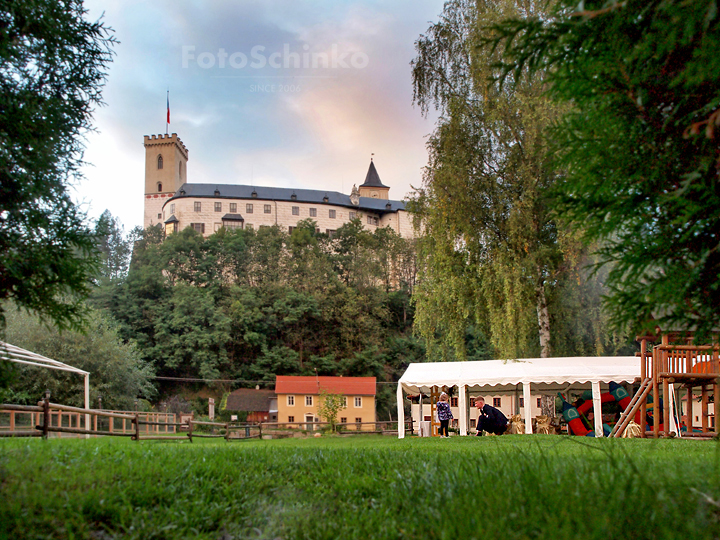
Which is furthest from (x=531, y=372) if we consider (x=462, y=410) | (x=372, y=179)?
(x=372, y=179)

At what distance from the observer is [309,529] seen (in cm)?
348

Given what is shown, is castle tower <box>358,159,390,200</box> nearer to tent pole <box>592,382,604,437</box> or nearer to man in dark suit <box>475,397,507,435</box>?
tent pole <box>592,382,604,437</box>

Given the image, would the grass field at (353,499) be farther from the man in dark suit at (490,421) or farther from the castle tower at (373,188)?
the castle tower at (373,188)

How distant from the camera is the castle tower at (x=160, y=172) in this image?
10112 cm

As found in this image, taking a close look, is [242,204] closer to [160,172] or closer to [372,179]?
[160,172]

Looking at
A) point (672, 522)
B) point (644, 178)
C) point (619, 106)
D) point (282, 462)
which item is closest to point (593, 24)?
Answer: point (619, 106)

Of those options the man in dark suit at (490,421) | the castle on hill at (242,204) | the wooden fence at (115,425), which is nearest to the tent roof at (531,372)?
the man in dark suit at (490,421)

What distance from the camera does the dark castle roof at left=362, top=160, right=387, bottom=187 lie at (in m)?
106

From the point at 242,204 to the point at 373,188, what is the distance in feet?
79.1

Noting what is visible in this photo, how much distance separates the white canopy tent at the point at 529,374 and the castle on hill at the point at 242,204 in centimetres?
6874

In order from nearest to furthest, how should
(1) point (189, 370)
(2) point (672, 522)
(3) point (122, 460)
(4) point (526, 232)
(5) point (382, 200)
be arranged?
(2) point (672, 522)
(3) point (122, 460)
(4) point (526, 232)
(1) point (189, 370)
(5) point (382, 200)

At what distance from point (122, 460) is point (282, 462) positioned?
1334mm

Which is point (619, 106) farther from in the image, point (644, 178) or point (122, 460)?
point (122, 460)

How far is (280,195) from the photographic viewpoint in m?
97.4
